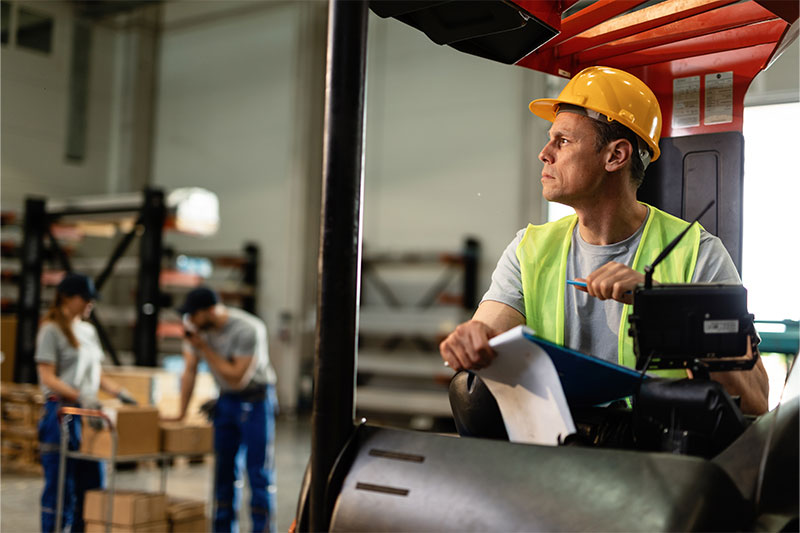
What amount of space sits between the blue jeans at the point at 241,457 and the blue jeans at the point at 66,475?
36.0 inches

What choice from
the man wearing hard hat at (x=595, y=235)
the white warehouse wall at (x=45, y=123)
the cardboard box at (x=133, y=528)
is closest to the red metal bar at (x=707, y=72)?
the man wearing hard hat at (x=595, y=235)

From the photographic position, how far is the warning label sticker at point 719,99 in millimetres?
2305

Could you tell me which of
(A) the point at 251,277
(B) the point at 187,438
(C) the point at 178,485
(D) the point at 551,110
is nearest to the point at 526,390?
(D) the point at 551,110

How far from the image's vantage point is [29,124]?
1267 cm

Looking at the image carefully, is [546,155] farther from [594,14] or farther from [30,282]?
[30,282]

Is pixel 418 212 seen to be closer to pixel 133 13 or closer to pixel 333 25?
pixel 133 13

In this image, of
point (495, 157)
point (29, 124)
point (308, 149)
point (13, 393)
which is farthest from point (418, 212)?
point (29, 124)

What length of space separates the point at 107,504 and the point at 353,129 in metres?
4.53

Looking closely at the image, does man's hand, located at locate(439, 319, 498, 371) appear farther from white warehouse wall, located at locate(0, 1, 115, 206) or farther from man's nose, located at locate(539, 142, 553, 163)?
white warehouse wall, located at locate(0, 1, 115, 206)

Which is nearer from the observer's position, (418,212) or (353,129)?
(353,129)

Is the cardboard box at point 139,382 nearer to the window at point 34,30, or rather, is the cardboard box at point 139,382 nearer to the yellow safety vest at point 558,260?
the window at point 34,30

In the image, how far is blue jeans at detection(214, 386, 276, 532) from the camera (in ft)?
18.0

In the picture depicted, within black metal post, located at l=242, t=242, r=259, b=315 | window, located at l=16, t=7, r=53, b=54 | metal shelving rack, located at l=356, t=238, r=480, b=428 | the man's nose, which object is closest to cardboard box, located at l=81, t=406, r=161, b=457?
the man's nose

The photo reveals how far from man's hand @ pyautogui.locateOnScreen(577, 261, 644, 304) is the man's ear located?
49cm
